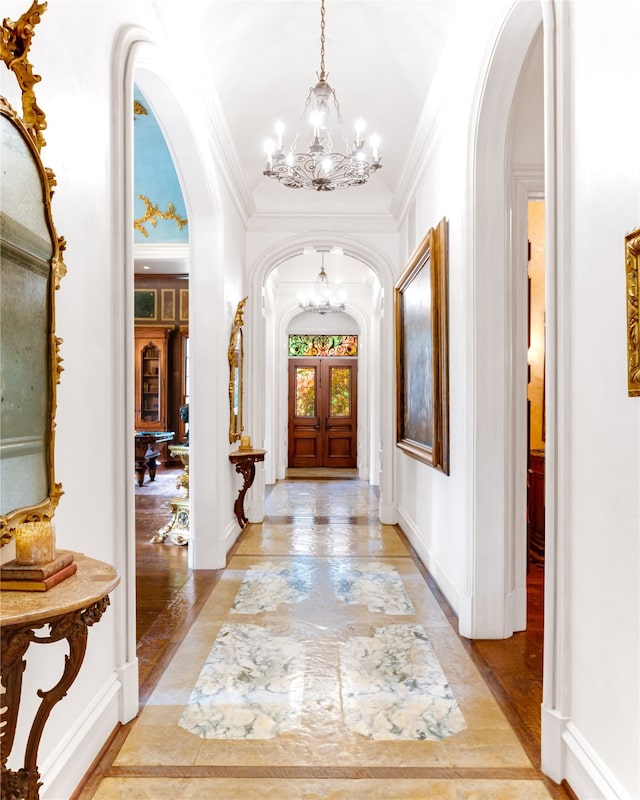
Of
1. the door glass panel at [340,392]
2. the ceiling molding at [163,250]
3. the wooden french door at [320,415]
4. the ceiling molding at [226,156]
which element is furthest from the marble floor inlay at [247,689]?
the door glass panel at [340,392]

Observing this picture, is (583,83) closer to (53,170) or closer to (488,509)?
(53,170)

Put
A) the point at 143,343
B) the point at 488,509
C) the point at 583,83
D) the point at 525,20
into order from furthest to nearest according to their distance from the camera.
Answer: the point at 143,343 < the point at 488,509 < the point at 525,20 < the point at 583,83

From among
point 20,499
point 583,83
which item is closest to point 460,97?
point 583,83

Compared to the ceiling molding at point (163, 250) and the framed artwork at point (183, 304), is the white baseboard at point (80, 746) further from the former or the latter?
the framed artwork at point (183, 304)

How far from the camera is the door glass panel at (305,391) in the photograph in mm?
12922

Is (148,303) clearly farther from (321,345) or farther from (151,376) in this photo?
(321,345)

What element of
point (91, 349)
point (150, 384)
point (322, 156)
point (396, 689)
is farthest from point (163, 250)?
point (396, 689)

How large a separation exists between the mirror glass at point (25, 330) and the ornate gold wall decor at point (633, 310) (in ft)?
6.04

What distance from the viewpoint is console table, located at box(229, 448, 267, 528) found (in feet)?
18.6

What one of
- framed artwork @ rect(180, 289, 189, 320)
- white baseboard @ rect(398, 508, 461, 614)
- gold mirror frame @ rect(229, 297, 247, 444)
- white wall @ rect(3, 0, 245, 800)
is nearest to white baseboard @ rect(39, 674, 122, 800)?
white wall @ rect(3, 0, 245, 800)

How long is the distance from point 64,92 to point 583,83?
6.17 ft

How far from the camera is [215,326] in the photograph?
16.3ft

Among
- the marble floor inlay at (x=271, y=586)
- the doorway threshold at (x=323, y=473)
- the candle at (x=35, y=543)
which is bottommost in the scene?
the doorway threshold at (x=323, y=473)

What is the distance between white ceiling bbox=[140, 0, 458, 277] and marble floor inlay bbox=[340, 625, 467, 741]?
377cm
